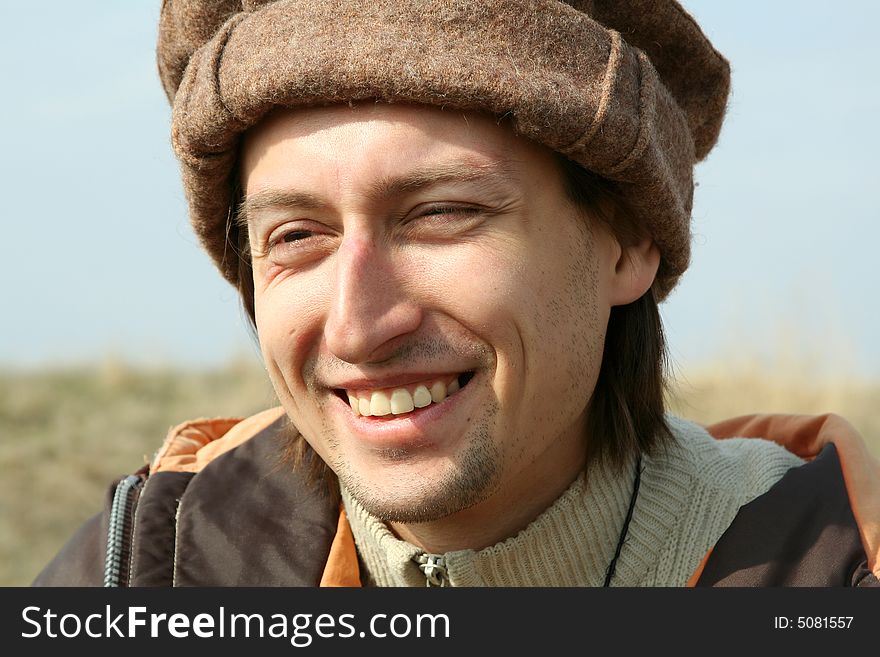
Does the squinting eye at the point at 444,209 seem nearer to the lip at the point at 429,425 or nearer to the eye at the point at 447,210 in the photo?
the eye at the point at 447,210

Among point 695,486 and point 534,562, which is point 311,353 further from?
point 695,486

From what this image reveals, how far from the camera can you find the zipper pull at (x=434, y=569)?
2.83 meters

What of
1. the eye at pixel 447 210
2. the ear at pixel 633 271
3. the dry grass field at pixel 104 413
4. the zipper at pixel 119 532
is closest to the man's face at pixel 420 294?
the eye at pixel 447 210

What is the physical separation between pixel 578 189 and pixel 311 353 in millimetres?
801

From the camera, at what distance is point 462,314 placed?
8.26 ft

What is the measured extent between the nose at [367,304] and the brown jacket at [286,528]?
2.32 feet

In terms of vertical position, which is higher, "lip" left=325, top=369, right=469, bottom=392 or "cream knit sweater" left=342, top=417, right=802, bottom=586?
"lip" left=325, top=369, right=469, bottom=392

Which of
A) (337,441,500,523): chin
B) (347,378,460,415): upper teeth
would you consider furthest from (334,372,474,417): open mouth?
(337,441,500,523): chin

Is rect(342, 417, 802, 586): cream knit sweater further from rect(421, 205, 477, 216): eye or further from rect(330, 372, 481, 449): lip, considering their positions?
rect(421, 205, 477, 216): eye

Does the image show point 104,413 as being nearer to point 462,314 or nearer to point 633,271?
point 633,271

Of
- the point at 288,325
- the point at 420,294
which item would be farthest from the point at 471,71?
the point at 288,325

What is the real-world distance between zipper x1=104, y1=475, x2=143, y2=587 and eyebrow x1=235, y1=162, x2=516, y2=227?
39.2 inches

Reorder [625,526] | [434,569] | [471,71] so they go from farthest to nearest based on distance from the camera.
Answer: [625,526] → [434,569] → [471,71]

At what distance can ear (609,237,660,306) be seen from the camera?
296 cm
